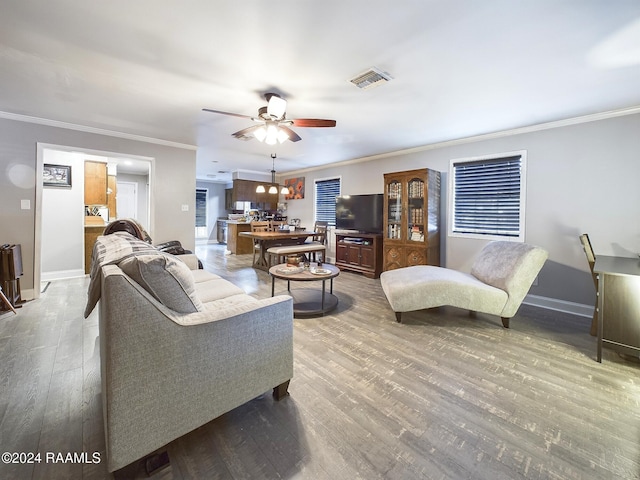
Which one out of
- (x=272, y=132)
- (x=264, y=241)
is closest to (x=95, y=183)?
(x=264, y=241)

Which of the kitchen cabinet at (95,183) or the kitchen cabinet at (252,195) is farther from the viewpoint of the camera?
the kitchen cabinet at (252,195)

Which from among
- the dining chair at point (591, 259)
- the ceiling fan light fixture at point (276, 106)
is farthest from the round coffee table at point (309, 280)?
the dining chair at point (591, 259)

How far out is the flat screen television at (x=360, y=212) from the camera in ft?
17.5

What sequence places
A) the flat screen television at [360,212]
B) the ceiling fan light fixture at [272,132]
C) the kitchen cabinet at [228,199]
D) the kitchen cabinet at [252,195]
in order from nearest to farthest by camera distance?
the ceiling fan light fixture at [272,132] < the flat screen television at [360,212] < the kitchen cabinet at [252,195] < the kitchen cabinet at [228,199]

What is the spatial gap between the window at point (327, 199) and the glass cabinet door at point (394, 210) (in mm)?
1906

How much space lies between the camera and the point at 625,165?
3.06 meters

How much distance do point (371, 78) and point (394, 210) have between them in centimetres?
266

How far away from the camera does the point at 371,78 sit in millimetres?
2441

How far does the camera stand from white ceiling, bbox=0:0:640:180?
1.69m

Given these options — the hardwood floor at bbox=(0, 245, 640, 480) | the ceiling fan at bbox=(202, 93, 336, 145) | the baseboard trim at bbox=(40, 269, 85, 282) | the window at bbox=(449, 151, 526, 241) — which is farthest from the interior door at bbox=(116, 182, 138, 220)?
the window at bbox=(449, 151, 526, 241)

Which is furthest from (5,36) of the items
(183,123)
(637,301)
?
(637,301)

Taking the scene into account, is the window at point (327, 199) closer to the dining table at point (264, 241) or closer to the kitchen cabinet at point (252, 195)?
the dining table at point (264, 241)

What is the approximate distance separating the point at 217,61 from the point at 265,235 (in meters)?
3.46

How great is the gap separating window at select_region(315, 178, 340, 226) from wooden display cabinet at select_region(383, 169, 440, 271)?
1.99 metres
